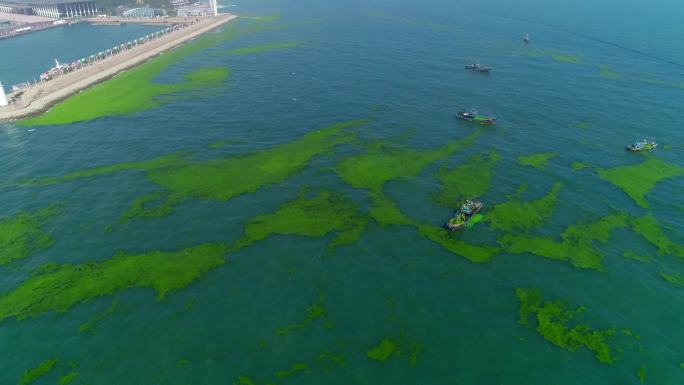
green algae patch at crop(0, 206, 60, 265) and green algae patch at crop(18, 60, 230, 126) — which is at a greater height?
green algae patch at crop(18, 60, 230, 126)

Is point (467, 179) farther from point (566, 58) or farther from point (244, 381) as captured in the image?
point (566, 58)

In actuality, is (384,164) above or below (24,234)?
above

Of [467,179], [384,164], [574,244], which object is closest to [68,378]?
[384,164]

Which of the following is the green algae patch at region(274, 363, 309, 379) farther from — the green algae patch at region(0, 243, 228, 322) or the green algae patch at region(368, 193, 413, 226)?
the green algae patch at region(368, 193, 413, 226)

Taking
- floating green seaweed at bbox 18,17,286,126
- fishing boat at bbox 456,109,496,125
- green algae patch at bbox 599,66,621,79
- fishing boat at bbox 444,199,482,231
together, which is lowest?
fishing boat at bbox 444,199,482,231

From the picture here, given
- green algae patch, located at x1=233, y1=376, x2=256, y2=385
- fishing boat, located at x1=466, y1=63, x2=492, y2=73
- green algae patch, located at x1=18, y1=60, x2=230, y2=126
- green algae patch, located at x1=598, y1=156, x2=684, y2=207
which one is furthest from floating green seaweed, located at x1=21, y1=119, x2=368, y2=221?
fishing boat, located at x1=466, y1=63, x2=492, y2=73

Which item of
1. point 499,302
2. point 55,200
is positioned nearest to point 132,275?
point 55,200

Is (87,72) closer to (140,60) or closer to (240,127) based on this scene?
(140,60)

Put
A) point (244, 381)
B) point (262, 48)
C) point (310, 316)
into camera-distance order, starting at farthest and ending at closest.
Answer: point (262, 48) < point (310, 316) < point (244, 381)

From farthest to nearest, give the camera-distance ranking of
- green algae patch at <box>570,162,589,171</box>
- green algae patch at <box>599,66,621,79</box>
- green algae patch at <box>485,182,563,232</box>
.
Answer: green algae patch at <box>599,66,621,79</box>, green algae patch at <box>570,162,589,171</box>, green algae patch at <box>485,182,563,232</box>
